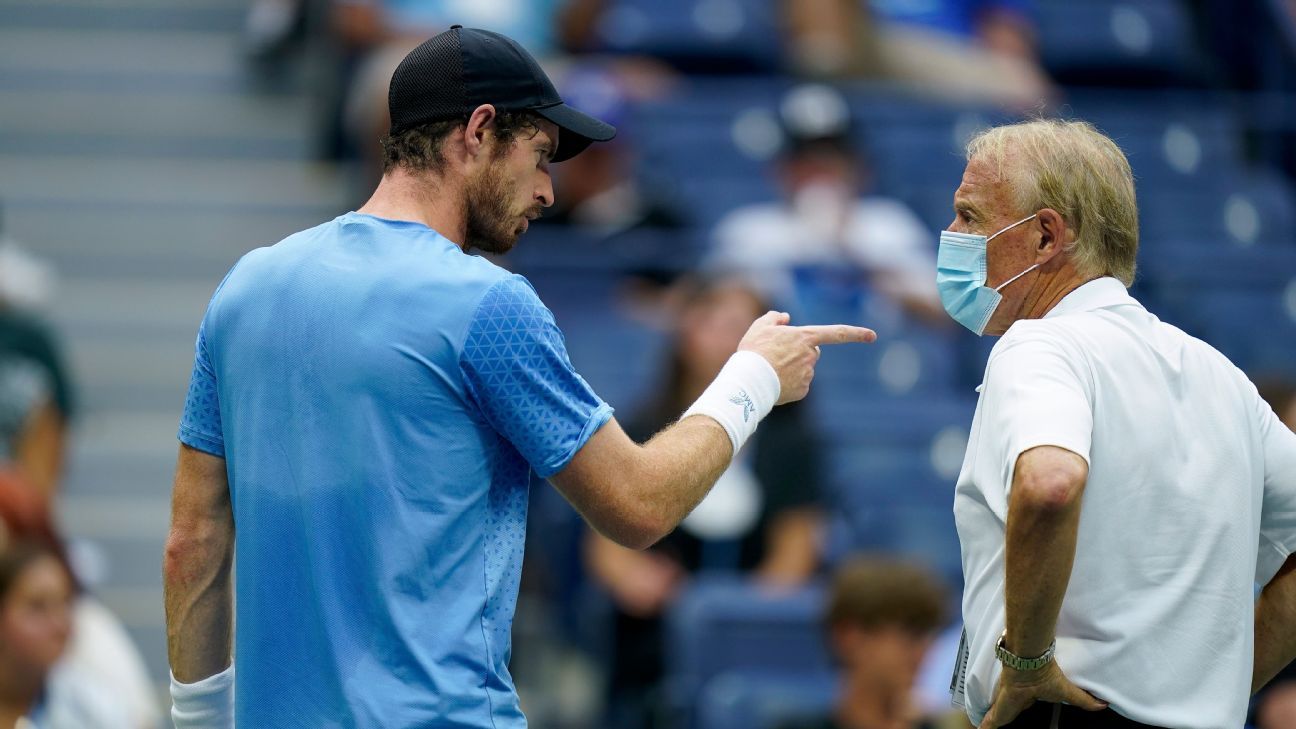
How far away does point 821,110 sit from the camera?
7.72 m

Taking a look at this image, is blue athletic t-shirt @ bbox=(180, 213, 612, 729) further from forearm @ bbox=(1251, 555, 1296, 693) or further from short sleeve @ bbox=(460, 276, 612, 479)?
forearm @ bbox=(1251, 555, 1296, 693)

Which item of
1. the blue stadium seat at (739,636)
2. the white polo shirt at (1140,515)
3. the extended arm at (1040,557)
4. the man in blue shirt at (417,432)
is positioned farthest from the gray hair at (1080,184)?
the blue stadium seat at (739,636)

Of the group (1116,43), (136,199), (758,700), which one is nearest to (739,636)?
(758,700)

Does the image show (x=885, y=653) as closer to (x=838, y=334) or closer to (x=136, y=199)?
(x=838, y=334)

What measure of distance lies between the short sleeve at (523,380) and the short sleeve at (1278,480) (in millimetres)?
1047

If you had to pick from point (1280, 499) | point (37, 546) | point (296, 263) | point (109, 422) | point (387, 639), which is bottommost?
point (109, 422)

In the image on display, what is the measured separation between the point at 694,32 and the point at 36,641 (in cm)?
555

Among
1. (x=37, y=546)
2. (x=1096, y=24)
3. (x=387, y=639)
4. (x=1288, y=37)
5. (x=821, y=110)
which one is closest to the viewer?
(x=387, y=639)

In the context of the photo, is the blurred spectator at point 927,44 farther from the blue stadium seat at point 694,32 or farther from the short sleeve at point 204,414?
the short sleeve at point 204,414

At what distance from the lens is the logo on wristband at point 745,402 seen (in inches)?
113

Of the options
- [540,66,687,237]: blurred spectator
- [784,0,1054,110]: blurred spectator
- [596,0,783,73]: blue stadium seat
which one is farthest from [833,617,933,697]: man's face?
A: [596,0,783,73]: blue stadium seat

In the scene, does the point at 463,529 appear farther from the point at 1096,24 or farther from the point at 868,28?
the point at 1096,24

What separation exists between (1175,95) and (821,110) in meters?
2.58

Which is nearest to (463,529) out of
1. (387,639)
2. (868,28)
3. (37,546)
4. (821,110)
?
(387,639)
